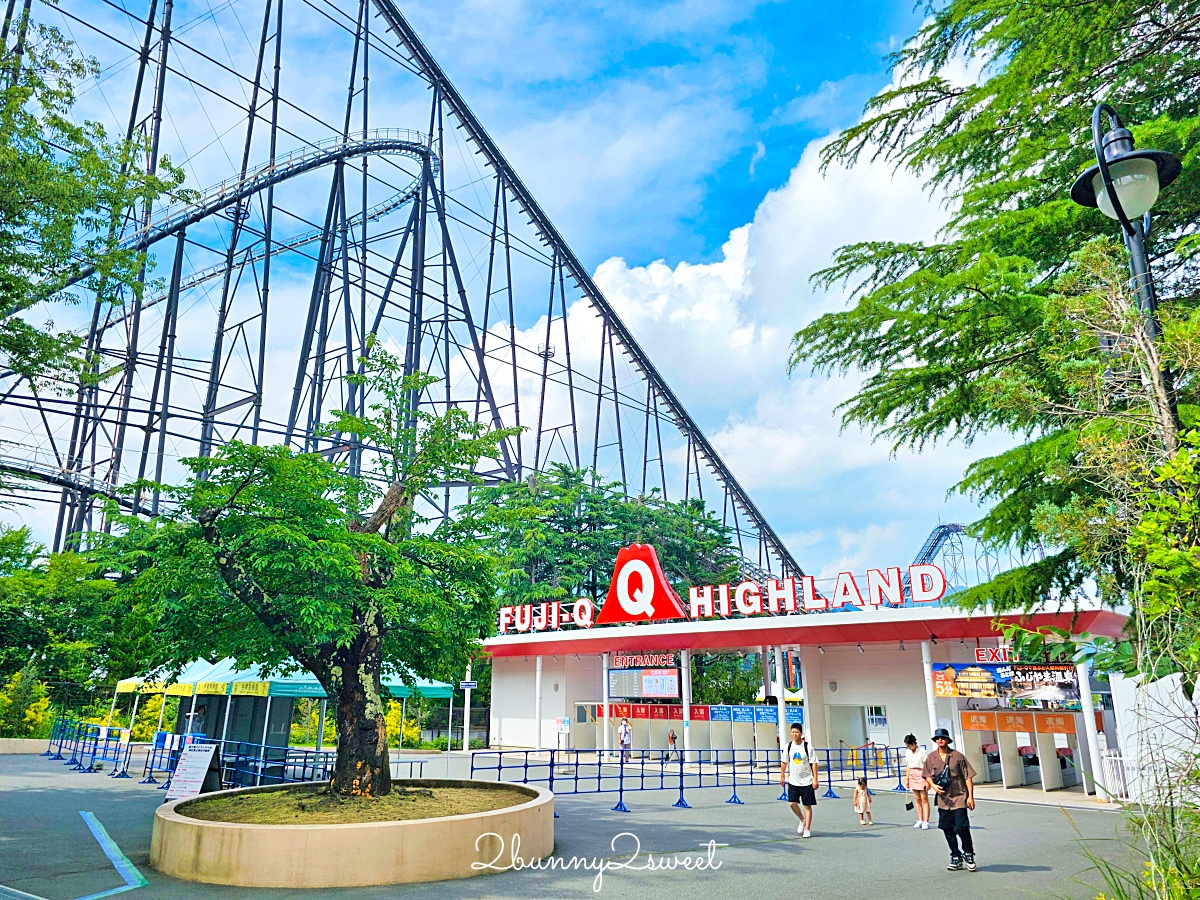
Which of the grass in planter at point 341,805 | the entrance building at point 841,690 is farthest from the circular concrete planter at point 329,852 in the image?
the entrance building at point 841,690

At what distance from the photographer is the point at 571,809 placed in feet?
41.6

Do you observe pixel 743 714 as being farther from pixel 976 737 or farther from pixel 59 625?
pixel 59 625

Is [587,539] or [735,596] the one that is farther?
[587,539]

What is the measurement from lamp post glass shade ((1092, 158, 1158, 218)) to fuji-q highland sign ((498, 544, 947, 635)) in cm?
1413

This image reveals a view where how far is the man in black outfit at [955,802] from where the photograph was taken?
7566mm

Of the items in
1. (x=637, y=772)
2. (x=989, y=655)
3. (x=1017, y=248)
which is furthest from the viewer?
(x=637, y=772)

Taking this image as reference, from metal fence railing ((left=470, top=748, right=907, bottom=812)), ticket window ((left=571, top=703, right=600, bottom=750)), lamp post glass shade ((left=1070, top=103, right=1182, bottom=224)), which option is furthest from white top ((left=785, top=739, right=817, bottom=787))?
ticket window ((left=571, top=703, right=600, bottom=750))

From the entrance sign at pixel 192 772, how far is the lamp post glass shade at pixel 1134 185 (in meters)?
11.2

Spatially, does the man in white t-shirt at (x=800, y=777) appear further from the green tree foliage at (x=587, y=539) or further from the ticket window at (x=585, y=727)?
the green tree foliage at (x=587, y=539)

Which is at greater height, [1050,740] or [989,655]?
[989,655]

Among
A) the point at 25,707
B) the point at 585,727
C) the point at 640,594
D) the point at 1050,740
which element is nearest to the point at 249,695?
the point at 640,594

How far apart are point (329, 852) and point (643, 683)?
15598mm

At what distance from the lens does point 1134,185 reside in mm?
4504

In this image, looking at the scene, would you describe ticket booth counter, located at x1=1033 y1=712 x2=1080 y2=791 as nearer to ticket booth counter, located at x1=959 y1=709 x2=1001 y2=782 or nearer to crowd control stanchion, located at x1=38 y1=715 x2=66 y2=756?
ticket booth counter, located at x1=959 y1=709 x2=1001 y2=782
